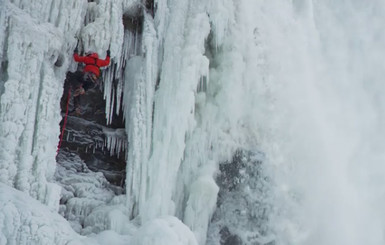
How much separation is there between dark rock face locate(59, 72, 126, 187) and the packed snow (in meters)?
0.15

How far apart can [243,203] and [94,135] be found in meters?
3.55

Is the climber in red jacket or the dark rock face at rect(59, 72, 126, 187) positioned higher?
the climber in red jacket

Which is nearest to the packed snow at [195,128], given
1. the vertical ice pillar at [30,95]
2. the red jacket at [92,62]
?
the vertical ice pillar at [30,95]

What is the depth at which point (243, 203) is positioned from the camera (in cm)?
1020

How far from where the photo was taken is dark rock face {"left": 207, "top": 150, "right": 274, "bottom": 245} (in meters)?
9.87

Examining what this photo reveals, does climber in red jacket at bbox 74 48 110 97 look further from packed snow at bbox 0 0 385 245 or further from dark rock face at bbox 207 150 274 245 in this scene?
dark rock face at bbox 207 150 274 245

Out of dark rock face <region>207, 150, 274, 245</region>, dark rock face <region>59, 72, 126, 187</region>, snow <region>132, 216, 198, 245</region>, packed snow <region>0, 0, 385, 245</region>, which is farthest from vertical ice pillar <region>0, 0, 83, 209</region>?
dark rock face <region>207, 150, 274, 245</region>

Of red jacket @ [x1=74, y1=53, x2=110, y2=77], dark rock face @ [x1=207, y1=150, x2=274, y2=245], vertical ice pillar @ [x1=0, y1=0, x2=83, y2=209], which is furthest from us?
dark rock face @ [x1=207, y1=150, x2=274, y2=245]

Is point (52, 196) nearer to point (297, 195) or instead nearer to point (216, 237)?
point (216, 237)

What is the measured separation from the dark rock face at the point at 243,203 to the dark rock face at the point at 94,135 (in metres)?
2.20

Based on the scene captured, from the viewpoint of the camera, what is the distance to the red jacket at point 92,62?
7.43m

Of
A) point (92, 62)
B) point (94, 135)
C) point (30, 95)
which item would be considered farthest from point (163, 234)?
point (94, 135)

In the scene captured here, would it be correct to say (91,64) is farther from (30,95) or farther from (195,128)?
(195,128)

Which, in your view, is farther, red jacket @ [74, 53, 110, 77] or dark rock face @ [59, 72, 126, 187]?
dark rock face @ [59, 72, 126, 187]
